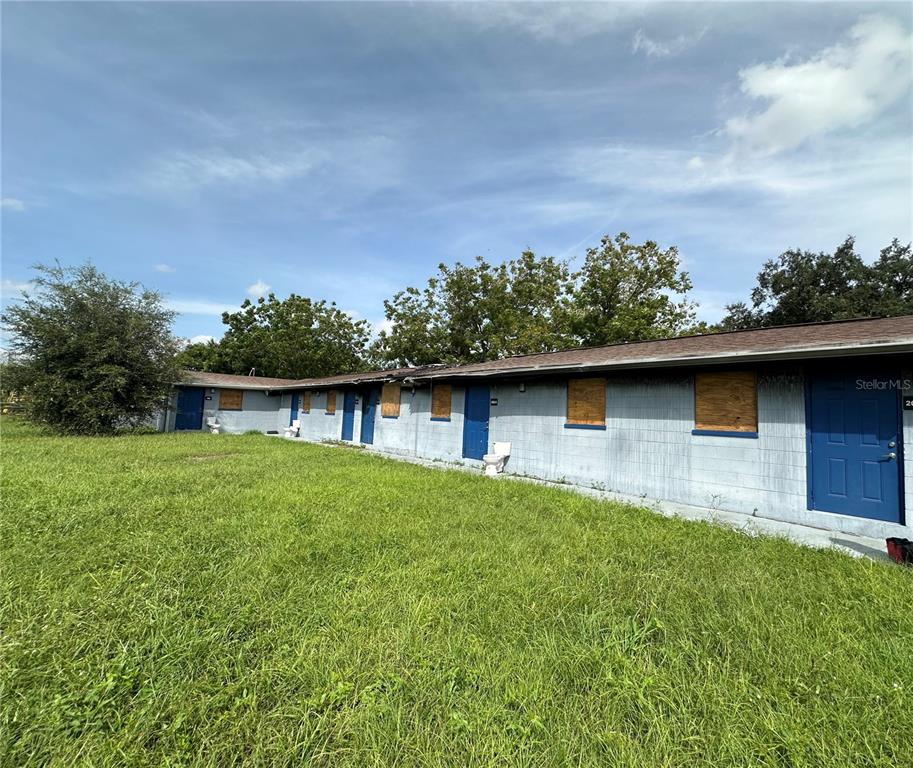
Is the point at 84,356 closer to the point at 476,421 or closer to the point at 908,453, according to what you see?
the point at 476,421

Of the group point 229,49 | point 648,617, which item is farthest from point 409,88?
point 648,617

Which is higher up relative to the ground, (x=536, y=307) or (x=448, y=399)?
(x=536, y=307)

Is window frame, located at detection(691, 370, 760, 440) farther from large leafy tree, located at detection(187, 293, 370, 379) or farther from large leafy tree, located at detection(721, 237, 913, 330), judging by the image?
large leafy tree, located at detection(187, 293, 370, 379)

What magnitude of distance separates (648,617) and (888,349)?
445 cm

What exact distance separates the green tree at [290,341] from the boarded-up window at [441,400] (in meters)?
24.7

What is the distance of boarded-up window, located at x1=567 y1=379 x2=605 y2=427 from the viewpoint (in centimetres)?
831

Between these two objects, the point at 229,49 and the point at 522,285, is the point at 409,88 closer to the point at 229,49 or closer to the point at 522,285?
the point at 229,49

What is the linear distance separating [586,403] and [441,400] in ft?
16.4

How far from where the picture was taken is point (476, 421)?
11266 millimetres

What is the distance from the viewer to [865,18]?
5996mm

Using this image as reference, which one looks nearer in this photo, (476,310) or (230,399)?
(230,399)

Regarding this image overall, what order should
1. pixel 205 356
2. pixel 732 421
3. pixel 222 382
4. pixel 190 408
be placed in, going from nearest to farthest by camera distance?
pixel 732 421, pixel 190 408, pixel 222 382, pixel 205 356
